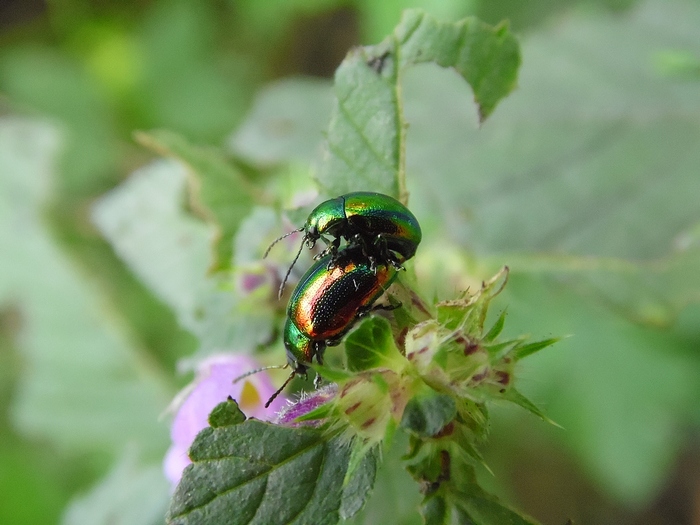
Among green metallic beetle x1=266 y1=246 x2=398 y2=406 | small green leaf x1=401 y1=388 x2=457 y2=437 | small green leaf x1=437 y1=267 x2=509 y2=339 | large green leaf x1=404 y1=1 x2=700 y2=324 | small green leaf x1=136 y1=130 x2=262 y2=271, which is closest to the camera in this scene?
small green leaf x1=401 y1=388 x2=457 y2=437

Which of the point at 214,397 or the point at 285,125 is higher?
the point at 285,125

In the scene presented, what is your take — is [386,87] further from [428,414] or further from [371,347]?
[428,414]

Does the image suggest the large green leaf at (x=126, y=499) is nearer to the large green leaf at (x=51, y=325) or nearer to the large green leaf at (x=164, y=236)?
the large green leaf at (x=51, y=325)

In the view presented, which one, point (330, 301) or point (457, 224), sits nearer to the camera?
point (330, 301)

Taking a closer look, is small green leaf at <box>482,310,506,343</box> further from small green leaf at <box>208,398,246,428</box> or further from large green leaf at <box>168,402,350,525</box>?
small green leaf at <box>208,398,246,428</box>

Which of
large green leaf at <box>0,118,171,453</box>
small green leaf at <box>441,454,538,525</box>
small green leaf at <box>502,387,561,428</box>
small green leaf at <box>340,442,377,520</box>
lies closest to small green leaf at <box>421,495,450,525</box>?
small green leaf at <box>441,454,538,525</box>

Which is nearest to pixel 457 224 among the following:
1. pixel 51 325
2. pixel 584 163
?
pixel 584 163

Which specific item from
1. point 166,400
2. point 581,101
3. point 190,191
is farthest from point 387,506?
point 581,101
